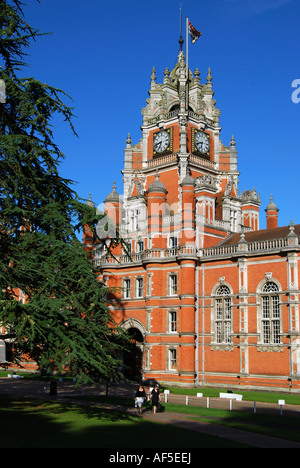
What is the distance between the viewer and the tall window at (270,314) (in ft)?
130

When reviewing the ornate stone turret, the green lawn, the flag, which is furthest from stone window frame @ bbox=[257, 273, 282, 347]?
the flag

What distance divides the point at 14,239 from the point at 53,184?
3037 millimetres

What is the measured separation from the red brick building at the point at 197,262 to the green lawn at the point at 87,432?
12.1 metres

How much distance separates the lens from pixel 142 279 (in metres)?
48.5

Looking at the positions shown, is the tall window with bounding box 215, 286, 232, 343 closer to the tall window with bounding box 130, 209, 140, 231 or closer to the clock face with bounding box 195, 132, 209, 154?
the tall window with bounding box 130, 209, 140, 231

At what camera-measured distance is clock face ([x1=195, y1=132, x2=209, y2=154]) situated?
54.5 meters

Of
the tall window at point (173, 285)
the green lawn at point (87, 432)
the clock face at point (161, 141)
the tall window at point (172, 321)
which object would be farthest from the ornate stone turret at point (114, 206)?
the green lawn at point (87, 432)

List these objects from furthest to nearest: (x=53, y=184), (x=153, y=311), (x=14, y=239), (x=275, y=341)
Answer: (x=153, y=311) → (x=275, y=341) → (x=53, y=184) → (x=14, y=239)

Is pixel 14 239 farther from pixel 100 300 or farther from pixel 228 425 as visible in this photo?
pixel 228 425

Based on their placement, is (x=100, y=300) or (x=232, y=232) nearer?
(x=100, y=300)

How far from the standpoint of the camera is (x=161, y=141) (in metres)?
55.2

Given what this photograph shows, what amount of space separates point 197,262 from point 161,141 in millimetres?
16174

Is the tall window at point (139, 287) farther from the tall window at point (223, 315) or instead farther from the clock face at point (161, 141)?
the clock face at point (161, 141)

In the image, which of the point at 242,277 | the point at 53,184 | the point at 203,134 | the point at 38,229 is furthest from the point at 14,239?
the point at 203,134
